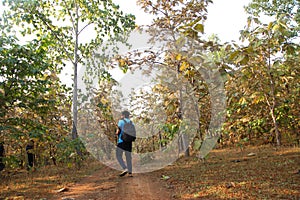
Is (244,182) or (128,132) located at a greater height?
(128,132)

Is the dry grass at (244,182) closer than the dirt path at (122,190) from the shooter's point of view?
Yes

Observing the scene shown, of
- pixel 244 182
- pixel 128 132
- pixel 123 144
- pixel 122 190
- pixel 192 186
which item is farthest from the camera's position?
pixel 123 144

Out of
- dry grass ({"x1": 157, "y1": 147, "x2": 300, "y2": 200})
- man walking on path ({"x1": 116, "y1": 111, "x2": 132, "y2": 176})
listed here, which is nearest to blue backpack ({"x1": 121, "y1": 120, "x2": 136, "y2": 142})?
man walking on path ({"x1": 116, "y1": 111, "x2": 132, "y2": 176})

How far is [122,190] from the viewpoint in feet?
20.4

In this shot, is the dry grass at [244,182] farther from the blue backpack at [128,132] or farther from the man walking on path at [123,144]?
the blue backpack at [128,132]

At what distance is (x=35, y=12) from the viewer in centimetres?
995

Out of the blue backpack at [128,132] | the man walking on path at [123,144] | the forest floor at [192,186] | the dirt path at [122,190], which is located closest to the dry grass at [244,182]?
the forest floor at [192,186]

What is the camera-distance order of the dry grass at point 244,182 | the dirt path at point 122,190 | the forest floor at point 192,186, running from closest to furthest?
the dry grass at point 244,182 < the forest floor at point 192,186 < the dirt path at point 122,190

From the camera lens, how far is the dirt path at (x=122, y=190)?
564 cm

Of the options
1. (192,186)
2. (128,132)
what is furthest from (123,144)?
(192,186)

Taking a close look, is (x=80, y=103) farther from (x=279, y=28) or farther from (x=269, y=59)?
(x=279, y=28)

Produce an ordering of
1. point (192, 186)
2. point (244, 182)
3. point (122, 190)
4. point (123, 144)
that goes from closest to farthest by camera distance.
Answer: point (244, 182)
point (192, 186)
point (122, 190)
point (123, 144)

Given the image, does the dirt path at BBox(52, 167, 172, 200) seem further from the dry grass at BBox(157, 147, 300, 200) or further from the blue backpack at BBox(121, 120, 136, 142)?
the blue backpack at BBox(121, 120, 136, 142)

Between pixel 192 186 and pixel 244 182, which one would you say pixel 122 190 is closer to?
pixel 192 186
